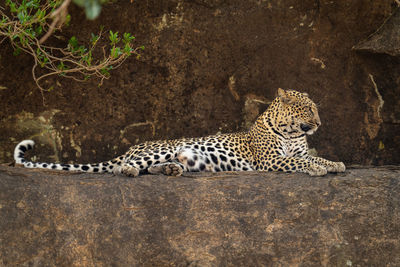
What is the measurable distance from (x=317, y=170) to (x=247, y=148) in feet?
5.47

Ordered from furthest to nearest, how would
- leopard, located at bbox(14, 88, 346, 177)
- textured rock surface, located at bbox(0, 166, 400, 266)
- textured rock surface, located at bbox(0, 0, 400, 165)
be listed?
1. textured rock surface, located at bbox(0, 0, 400, 165)
2. leopard, located at bbox(14, 88, 346, 177)
3. textured rock surface, located at bbox(0, 166, 400, 266)

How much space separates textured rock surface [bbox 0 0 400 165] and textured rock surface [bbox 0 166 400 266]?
2.02m

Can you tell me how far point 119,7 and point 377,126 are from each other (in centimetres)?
461

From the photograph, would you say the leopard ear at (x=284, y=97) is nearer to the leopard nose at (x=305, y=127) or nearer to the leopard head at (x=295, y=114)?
the leopard head at (x=295, y=114)

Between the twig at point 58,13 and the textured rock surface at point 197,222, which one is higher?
the twig at point 58,13

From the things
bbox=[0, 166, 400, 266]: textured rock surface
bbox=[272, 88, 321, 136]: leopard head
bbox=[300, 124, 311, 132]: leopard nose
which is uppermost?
bbox=[272, 88, 321, 136]: leopard head

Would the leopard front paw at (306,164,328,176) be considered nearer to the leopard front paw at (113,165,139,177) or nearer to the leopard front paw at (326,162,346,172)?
the leopard front paw at (326,162,346,172)

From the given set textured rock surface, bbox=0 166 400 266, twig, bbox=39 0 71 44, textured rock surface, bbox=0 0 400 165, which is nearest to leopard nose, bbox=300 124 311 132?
textured rock surface, bbox=0 0 400 165

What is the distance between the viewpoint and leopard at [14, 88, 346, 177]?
7.73m

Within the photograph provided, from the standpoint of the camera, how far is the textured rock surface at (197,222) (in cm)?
588

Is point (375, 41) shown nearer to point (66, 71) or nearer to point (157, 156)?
point (157, 156)

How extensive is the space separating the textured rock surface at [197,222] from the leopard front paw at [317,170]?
0.28 metres

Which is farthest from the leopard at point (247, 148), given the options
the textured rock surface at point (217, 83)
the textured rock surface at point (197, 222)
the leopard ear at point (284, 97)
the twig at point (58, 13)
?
the twig at point (58, 13)

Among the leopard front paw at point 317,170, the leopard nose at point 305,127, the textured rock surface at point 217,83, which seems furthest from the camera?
the textured rock surface at point 217,83
